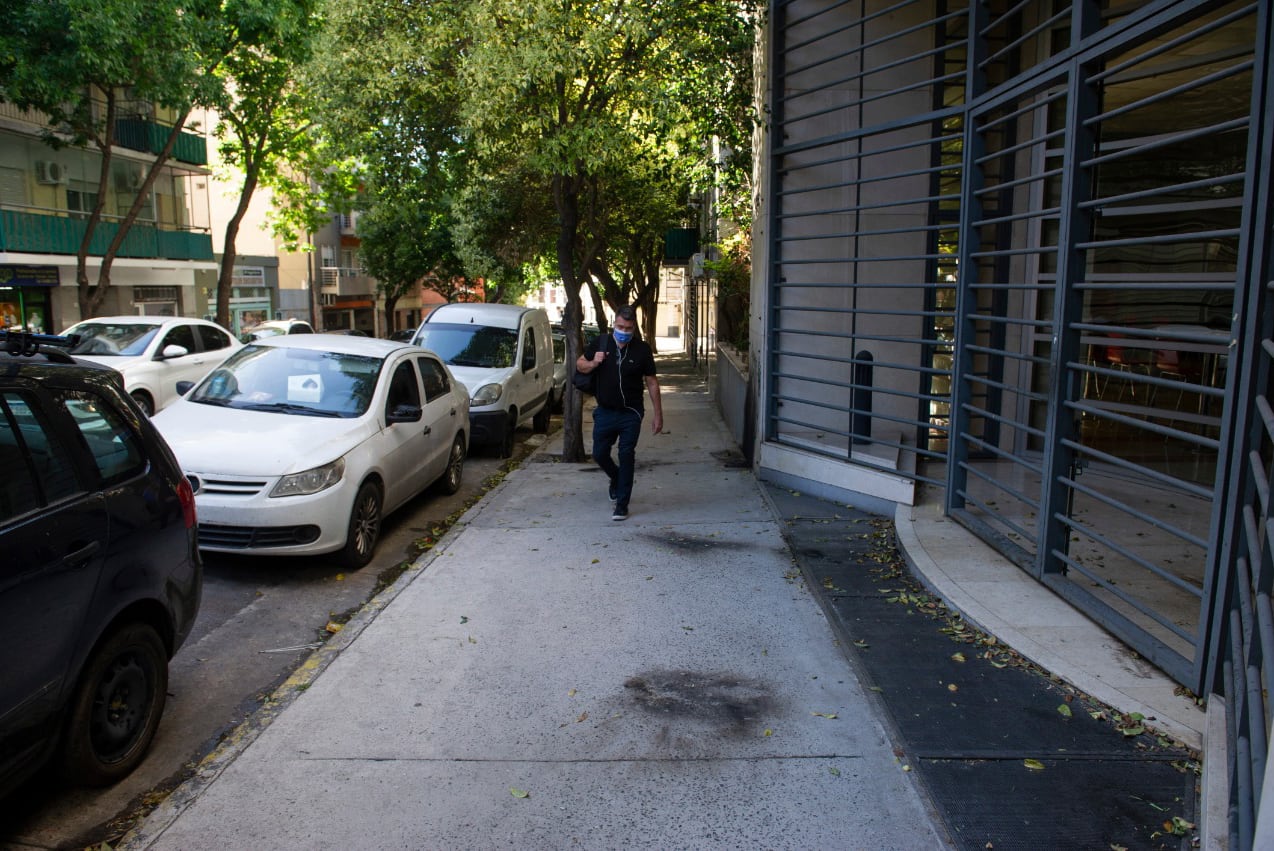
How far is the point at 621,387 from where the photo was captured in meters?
8.40

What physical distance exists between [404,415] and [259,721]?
3812mm

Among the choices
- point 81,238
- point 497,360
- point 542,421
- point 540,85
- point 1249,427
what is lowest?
point 542,421

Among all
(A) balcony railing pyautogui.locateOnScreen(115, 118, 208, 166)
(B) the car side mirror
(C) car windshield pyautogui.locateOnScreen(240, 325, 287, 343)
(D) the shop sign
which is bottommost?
(C) car windshield pyautogui.locateOnScreen(240, 325, 287, 343)

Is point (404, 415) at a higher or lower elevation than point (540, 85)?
lower

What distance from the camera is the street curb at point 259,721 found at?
367 cm

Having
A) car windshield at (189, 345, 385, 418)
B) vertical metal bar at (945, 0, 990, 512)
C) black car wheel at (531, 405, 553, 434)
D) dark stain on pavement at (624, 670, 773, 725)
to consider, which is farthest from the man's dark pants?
black car wheel at (531, 405, 553, 434)

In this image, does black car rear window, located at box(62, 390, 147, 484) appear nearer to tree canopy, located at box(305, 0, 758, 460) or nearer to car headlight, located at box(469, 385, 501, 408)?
tree canopy, located at box(305, 0, 758, 460)

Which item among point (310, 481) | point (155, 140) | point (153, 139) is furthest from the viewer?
point (155, 140)

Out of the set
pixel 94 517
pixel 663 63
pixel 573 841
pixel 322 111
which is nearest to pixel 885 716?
pixel 573 841

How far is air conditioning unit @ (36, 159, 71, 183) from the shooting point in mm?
25719

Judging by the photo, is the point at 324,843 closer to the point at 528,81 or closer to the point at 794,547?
the point at 794,547

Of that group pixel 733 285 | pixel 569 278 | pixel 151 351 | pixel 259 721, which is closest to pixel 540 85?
pixel 569 278

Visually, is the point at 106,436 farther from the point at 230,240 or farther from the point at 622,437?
the point at 230,240

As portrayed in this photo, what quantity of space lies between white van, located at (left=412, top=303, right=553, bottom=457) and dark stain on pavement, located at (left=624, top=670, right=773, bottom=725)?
26.1ft
